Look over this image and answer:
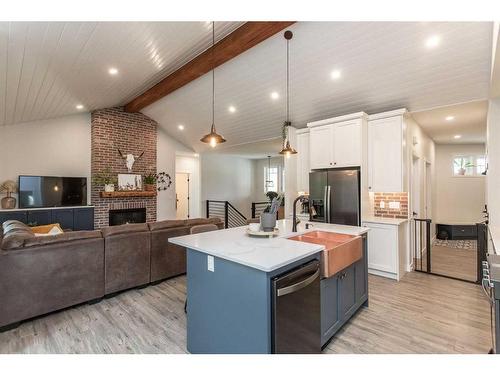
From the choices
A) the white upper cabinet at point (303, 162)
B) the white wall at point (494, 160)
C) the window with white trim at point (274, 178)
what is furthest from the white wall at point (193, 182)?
the white wall at point (494, 160)

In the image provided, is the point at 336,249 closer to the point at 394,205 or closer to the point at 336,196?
the point at 336,196

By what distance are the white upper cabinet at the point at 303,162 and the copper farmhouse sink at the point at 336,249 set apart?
2.55 meters

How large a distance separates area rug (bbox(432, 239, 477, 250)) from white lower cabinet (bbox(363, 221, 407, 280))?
2.63m

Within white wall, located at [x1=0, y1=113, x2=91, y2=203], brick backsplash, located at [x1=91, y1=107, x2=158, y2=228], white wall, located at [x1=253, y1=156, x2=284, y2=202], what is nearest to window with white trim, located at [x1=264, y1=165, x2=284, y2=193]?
white wall, located at [x1=253, y1=156, x2=284, y2=202]

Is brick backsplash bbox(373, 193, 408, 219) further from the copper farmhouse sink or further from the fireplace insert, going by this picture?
the fireplace insert

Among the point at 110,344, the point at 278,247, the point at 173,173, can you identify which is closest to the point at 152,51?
the point at 278,247

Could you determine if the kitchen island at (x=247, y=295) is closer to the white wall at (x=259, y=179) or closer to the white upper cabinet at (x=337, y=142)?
the white upper cabinet at (x=337, y=142)

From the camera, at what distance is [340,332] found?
248 cm

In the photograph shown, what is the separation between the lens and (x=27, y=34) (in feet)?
8.38

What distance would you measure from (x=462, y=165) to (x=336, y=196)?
5.22 metres

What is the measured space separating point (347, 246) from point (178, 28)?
333 cm

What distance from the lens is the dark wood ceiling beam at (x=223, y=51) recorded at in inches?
132

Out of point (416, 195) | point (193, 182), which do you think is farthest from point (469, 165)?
point (193, 182)

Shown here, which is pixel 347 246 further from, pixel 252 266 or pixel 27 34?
pixel 27 34
